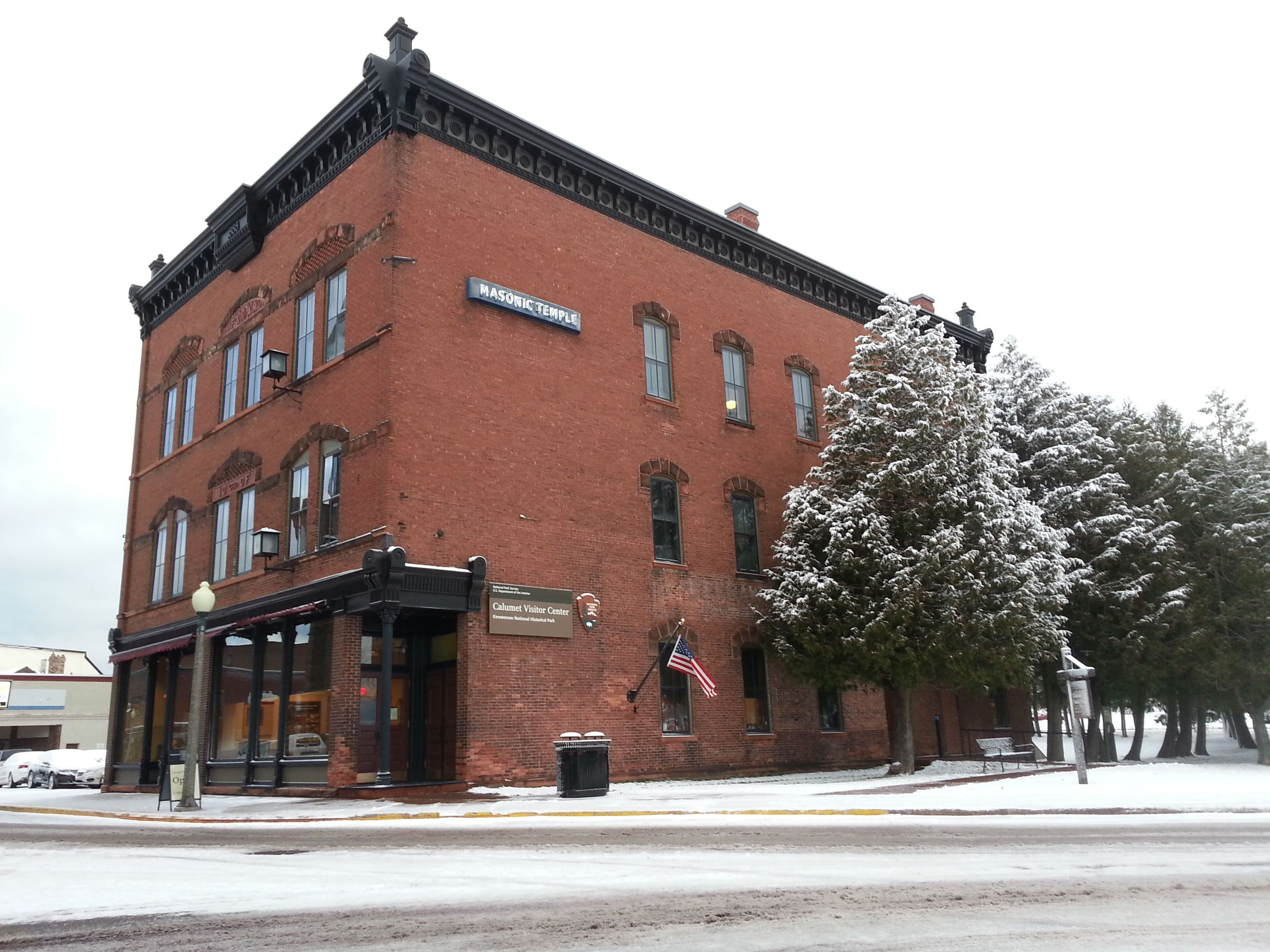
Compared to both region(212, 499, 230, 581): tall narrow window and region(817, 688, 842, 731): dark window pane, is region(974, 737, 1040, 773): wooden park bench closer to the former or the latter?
region(817, 688, 842, 731): dark window pane

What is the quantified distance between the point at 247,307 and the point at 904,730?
19845mm

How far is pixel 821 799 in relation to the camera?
17234 mm

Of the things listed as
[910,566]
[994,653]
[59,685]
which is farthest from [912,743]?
[59,685]

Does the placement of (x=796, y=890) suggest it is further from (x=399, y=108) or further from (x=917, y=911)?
(x=399, y=108)

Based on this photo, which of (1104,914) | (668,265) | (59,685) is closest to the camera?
(1104,914)

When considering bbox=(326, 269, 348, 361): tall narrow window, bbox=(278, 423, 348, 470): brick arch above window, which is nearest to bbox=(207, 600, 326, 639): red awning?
bbox=(278, 423, 348, 470): brick arch above window

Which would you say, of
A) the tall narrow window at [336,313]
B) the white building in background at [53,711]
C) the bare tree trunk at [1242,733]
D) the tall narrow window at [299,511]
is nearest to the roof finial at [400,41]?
the tall narrow window at [336,313]

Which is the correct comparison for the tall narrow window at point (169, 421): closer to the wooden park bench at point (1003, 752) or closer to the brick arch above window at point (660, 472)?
the brick arch above window at point (660, 472)

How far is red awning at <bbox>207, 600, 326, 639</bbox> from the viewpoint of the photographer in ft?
69.6

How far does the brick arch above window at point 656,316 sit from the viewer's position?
26234mm

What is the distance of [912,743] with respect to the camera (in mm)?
25188

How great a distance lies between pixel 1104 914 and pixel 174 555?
89.9 feet

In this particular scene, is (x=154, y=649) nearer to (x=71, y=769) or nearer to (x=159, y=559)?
(x=159, y=559)

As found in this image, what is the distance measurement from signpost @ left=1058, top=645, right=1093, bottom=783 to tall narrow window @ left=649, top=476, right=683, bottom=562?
918cm
